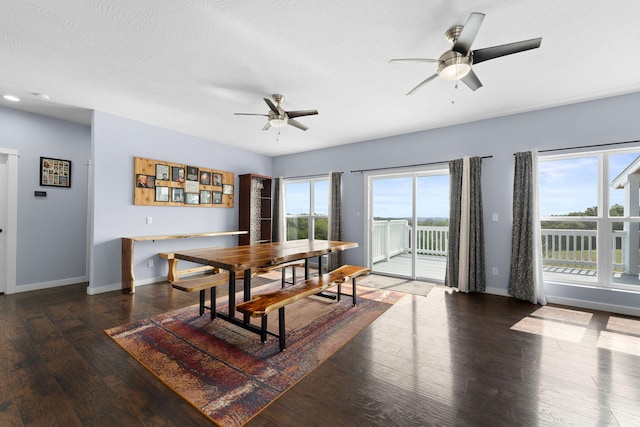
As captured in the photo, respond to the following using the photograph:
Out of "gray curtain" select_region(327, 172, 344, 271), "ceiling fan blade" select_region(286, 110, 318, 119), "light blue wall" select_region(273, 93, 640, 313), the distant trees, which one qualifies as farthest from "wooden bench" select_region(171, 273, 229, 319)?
the distant trees

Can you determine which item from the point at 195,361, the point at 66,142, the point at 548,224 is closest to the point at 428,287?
the point at 548,224

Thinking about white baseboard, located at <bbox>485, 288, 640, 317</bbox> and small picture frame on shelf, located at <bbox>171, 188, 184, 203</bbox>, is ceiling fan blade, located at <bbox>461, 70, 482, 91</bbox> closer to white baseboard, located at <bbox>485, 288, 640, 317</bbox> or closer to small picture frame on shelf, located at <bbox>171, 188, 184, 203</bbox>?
white baseboard, located at <bbox>485, 288, 640, 317</bbox>

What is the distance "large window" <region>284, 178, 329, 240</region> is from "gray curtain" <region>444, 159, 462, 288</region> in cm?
256

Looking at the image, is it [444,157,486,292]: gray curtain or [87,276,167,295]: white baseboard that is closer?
[87,276,167,295]: white baseboard

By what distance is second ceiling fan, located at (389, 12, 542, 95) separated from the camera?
1.87 metres

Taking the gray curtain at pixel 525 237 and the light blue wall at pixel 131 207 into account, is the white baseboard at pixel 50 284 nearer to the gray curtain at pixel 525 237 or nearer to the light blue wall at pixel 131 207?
the light blue wall at pixel 131 207

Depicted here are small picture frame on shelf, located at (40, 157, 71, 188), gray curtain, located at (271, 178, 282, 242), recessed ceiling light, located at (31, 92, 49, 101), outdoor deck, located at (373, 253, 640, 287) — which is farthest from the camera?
gray curtain, located at (271, 178, 282, 242)

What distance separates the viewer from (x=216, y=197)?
544 cm

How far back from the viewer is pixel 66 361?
2.10 m

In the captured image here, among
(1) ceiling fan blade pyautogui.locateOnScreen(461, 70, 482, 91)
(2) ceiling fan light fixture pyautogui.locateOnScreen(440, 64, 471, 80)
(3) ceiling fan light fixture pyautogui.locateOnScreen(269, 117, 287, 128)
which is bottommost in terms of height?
(3) ceiling fan light fixture pyautogui.locateOnScreen(269, 117, 287, 128)

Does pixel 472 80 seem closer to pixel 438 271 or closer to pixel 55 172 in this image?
A: pixel 438 271

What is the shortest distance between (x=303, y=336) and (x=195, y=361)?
960 mm

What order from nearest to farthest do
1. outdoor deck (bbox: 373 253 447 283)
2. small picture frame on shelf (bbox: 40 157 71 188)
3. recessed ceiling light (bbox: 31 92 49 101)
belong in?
recessed ceiling light (bbox: 31 92 49 101), small picture frame on shelf (bbox: 40 157 71 188), outdoor deck (bbox: 373 253 447 283)

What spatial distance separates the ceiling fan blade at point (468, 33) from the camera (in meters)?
1.70
